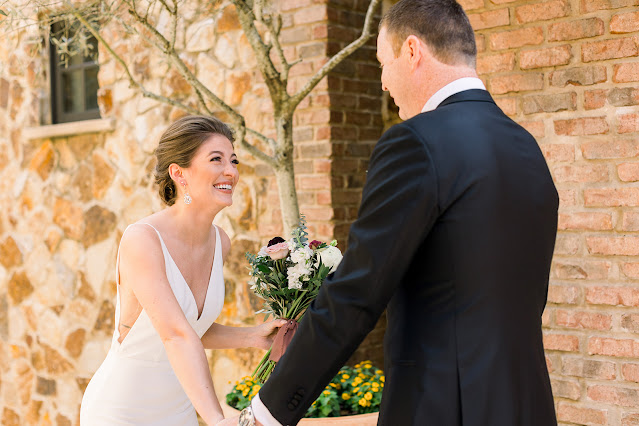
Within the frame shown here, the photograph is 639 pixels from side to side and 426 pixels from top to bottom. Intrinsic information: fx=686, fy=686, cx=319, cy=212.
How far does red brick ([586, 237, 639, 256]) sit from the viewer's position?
3.08 m

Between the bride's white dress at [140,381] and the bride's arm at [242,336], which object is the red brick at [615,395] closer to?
the bride's arm at [242,336]

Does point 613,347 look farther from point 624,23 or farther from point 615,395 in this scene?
point 624,23

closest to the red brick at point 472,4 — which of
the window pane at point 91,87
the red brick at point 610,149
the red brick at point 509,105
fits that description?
the red brick at point 509,105

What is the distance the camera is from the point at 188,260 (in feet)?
9.31

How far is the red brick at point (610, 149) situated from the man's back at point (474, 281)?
1608mm

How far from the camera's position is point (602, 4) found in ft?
10.4

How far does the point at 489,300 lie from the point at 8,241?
234 inches

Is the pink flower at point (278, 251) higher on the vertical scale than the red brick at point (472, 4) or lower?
lower

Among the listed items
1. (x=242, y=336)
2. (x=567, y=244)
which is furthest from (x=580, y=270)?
(x=242, y=336)

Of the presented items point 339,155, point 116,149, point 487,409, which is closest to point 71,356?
point 116,149

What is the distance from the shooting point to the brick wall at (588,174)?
3.10 m

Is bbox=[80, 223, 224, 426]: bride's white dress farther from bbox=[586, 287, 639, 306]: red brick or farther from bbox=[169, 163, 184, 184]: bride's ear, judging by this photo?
bbox=[586, 287, 639, 306]: red brick

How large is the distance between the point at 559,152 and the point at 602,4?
70 centimetres

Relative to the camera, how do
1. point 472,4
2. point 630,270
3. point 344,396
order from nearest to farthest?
point 630,270, point 472,4, point 344,396
